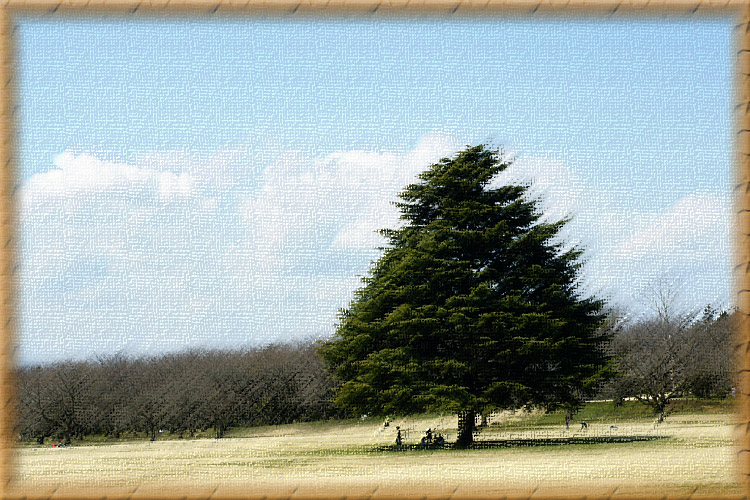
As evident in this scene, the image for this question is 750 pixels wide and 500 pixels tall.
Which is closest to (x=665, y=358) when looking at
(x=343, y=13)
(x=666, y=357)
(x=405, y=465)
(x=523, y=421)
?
(x=666, y=357)

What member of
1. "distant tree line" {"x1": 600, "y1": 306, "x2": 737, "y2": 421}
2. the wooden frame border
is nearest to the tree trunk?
"distant tree line" {"x1": 600, "y1": 306, "x2": 737, "y2": 421}

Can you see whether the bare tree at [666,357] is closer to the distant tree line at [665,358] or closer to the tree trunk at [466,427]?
the distant tree line at [665,358]

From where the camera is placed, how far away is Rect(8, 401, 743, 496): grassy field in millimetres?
7797

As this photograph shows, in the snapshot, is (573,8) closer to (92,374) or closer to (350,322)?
(92,374)

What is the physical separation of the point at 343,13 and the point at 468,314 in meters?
13.4

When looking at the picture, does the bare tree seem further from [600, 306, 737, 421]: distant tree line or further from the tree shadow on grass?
the tree shadow on grass

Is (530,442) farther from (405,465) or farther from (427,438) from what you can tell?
(405,465)

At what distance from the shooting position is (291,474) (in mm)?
10375

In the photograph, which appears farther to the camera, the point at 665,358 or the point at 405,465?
the point at 665,358

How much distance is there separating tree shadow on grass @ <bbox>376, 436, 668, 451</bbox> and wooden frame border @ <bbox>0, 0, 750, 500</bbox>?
1131cm

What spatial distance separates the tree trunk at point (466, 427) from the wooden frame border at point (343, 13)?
12588 millimetres

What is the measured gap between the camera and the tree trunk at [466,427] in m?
19.6

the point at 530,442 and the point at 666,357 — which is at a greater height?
Result: the point at 666,357

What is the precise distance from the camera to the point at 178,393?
2170 cm
